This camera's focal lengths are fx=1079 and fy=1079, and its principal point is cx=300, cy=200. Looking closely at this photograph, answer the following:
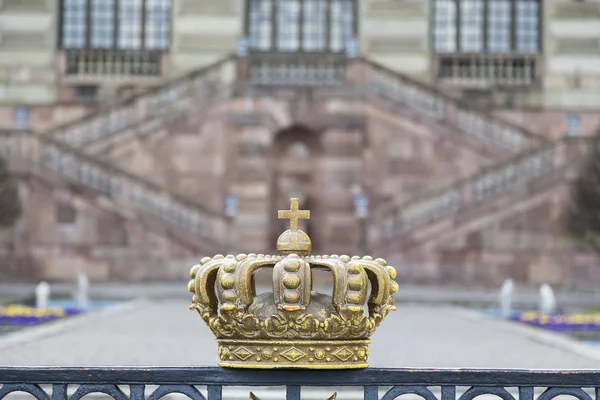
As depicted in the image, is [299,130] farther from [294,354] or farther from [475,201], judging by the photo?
[294,354]

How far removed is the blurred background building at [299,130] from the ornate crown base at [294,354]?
26.6 m

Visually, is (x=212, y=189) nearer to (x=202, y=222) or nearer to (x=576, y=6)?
(x=202, y=222)

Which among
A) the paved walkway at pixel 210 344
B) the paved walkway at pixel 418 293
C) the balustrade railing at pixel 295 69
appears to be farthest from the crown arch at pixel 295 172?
the paved walkway at pixel 210 344

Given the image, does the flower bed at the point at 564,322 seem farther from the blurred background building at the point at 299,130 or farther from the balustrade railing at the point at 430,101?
the balustrade railing at the point at 430,101

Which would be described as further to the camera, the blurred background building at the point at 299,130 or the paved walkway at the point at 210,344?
the blurred background building at the point at 299,130

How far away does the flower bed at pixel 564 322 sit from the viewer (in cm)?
2164

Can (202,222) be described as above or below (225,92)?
below

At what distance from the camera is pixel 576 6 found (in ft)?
127

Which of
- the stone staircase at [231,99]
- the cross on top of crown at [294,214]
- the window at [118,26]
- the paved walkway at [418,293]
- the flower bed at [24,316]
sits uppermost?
the window at [118,26]

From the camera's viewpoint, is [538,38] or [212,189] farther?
[538,38]

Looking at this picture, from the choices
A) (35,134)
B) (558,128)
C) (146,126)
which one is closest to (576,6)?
(558,128)

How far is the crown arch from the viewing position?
36000mm

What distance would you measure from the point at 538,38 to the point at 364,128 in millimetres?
8618

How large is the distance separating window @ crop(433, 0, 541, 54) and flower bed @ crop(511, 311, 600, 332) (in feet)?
57.4
